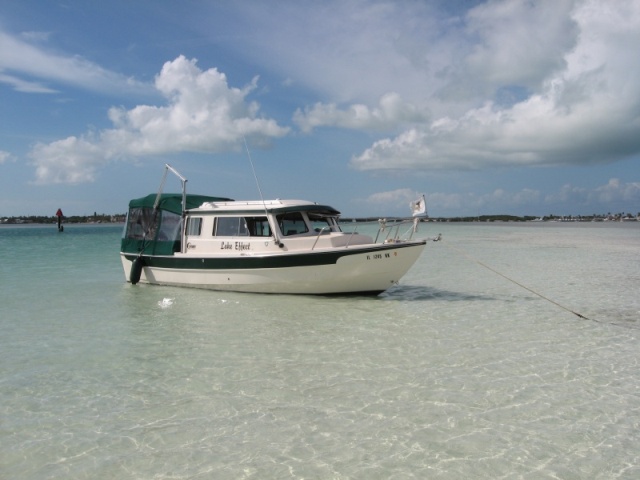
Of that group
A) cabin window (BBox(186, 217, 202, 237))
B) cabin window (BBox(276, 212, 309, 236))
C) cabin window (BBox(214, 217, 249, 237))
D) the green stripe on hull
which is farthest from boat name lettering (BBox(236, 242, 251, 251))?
cabin window (BBox(186, 217, 202, 237))

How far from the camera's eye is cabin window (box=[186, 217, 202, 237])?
1675 cm

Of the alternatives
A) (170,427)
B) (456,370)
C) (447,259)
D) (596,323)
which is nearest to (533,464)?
(456,370)

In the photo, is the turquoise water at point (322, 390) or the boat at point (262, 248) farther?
the boat at point (262, 248)

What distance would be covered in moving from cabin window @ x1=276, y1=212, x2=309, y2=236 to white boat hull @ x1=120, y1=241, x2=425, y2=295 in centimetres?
111

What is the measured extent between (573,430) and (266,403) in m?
3.76

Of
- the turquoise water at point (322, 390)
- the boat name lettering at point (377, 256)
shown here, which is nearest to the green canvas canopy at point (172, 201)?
the turquoise water at point (322, 390)

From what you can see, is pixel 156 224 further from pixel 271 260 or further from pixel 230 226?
pixel 271 260

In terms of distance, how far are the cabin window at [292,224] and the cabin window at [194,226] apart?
3.14 meters

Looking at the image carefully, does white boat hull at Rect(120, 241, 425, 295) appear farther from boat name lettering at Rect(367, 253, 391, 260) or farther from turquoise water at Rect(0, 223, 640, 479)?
turquoise water at Rect(0, 223, 640, 479)

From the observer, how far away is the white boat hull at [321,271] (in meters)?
13.9

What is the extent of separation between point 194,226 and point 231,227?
5.39 ft

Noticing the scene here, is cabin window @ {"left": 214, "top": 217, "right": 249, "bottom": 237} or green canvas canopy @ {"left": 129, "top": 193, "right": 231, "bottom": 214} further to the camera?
green canvas canopy @ {"left": 129, "top": 193, "right": 231, "bottom": 214}

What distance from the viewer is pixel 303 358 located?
8.84m

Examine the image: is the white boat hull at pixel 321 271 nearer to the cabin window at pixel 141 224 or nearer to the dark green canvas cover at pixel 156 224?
the dark green canvas cover at pixel 156 224
